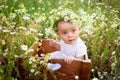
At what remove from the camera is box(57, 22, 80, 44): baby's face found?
3.54 metres

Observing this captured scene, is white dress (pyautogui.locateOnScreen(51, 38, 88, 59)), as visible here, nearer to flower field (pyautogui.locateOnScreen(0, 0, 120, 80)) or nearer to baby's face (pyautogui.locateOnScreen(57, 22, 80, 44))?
baby's face (pyautogui.locateOnScreen(57, 22, 80, 44))

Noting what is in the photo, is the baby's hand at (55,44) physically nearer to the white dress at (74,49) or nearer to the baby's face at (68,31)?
the white dress at (74,49)

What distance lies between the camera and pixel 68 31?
11.7 ft

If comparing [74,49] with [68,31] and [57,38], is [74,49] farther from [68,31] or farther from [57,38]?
[57,38]

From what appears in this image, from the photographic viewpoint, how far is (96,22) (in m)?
4.63

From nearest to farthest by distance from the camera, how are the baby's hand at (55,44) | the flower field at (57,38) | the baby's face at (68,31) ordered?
1. the flower field at (57,38)
2. the baby's face at (68,31)
3. the baby's hand at (55,44)

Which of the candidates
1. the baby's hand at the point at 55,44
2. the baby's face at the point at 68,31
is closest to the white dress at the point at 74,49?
the baby's face at the point at 68,31

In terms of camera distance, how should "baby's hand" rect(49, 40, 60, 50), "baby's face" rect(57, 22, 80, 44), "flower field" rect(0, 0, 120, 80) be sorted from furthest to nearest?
"baby's hand" rect(49, 40, 60, 50), "baby's face" rect(57, 22, 80, 44), "flower field" rect(0, 0, 120, 80)

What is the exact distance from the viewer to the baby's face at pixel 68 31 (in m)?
3.54

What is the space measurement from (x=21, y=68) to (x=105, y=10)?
Result: 2438 mm

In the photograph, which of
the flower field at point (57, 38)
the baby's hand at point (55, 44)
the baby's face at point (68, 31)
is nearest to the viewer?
the flower field at point (57, 38)

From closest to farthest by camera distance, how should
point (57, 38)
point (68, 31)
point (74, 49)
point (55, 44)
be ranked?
point (68, 31), point (74, 49), point (55, 44), point (57, 38)

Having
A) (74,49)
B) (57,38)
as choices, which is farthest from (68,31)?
(57,38)

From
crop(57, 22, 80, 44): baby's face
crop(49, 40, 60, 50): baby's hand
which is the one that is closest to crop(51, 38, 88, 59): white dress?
crop(57, 22, 80, 44): baby's face
